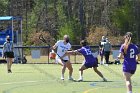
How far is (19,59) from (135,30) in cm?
3616

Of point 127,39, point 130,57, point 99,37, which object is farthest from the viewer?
point 99,37

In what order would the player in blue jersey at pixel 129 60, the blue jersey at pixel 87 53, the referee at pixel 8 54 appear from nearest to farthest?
the player in blue jersey at pixel 129 60 < the blue jersey at pixel 87 53 < the referee at pixel 8 54

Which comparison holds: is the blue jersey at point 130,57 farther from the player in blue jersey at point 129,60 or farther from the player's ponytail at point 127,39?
the player's ponytail at point 127,39

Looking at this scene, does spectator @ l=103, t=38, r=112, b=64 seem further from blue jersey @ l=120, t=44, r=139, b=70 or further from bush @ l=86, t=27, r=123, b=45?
bush @ l=86, t=27, r=123, b=45

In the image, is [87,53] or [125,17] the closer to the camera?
[87,53]

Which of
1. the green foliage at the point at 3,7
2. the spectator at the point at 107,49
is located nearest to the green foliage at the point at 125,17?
the green foliage at the point at 3,7

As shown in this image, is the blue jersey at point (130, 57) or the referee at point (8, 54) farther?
the referee at point (8, 54)

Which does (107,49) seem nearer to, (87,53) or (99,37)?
(87,53)

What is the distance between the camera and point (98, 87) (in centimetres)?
1694

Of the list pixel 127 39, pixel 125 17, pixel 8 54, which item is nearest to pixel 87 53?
pixel 127 39

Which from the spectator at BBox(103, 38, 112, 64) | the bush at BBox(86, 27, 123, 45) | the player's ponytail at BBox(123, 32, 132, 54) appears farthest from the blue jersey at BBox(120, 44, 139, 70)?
the bush at BBox(86, 27, 123, 45)

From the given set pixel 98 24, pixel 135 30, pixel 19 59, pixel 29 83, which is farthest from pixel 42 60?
pixel 98 24

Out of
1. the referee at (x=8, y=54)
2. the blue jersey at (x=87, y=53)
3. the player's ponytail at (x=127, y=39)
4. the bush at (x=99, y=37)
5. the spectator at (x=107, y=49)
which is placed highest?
the player's ponytail at (x=127, y=39)

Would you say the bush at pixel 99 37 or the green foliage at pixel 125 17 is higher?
the green foliage at pixel 125 17
